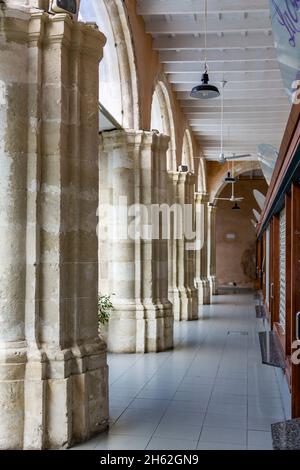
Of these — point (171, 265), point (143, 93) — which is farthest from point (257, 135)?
point (143, 93)

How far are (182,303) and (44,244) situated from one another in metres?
9.29

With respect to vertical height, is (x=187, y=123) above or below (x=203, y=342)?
above

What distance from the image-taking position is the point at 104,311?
891cm

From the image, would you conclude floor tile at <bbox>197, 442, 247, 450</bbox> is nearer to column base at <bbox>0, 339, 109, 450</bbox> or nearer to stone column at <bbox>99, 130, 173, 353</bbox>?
column base at <bbox>0, 339, 109, 450</bbox>

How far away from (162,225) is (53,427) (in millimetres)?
5486

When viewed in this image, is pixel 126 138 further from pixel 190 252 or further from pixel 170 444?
pixel 190 252

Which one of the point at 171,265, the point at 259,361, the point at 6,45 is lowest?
the point at 259,361

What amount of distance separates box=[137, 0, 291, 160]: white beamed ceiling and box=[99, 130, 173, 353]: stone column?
6.93ft

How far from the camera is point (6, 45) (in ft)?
15.3

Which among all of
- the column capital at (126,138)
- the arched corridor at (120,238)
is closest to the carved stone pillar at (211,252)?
the arched corridor at (120,238)

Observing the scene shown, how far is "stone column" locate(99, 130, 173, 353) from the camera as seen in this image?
9000 mm

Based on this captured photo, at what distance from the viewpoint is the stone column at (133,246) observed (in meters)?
9.00

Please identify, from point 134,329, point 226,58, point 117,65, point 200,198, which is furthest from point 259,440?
point 200,198
